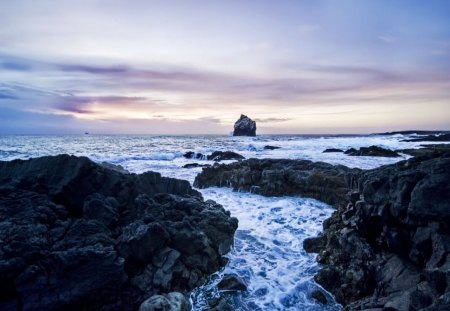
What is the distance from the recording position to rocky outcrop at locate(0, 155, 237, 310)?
292 inches

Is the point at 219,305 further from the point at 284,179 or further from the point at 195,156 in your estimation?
the point at 195,156

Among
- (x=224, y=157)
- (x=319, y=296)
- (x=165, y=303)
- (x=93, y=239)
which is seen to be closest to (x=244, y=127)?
(x=224, y=157)

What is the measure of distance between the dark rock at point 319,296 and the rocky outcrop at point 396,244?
36 centimetres

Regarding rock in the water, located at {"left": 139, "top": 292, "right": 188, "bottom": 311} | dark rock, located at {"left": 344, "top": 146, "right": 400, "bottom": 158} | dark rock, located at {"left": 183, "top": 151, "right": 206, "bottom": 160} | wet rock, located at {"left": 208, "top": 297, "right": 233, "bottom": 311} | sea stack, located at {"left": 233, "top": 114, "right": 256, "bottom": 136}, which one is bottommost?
wet rock, located at {"left": 208, "top": 297, "right": 233, "bottom": 311}

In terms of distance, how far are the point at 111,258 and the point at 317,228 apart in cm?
821

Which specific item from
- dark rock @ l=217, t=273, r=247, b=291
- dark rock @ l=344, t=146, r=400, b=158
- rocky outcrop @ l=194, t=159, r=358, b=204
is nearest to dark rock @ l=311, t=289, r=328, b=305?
dark rock @ l=217, t=273, r=247, b=291

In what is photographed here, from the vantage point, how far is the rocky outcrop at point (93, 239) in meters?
7.43

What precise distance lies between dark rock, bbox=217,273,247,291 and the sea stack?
515 feet

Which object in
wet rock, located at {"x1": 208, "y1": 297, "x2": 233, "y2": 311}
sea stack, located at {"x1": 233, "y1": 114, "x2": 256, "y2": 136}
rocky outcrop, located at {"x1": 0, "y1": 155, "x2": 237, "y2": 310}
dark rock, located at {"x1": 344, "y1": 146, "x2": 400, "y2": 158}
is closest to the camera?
rocky outcrop, located at {"x1": 0, "y1": 155, "x2": 237, "y2": 310}

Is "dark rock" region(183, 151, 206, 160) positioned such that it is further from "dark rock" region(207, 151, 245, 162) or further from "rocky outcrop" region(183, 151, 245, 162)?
"dark rock" region(207, 151, 245, 162)

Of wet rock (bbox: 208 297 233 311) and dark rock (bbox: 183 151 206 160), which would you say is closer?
wet rock (bbox: 208 297 233 311)

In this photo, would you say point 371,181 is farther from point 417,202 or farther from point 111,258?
point 111,258

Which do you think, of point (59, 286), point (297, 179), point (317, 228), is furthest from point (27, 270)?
point (297, 179)

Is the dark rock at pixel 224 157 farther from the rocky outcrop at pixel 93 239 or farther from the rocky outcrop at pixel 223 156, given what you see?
the rocky outcrop at pixel 93 239
